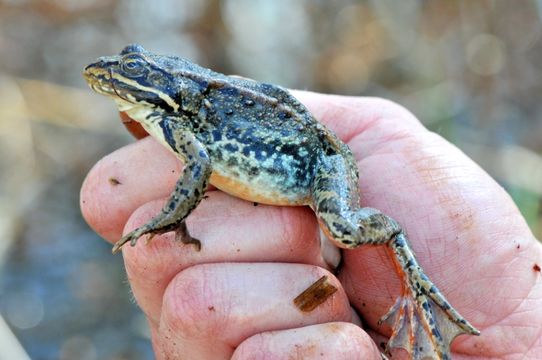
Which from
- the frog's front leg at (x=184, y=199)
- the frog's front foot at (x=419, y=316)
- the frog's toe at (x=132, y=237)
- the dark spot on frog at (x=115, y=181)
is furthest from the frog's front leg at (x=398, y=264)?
the dark spot on frog at (x=115, y=181)

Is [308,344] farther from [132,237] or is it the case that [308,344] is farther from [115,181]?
[115,181]

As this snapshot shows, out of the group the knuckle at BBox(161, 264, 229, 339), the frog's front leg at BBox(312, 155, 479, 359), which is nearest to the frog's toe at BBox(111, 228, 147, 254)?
the knuckle at BBox(161, 264, 229, 339)

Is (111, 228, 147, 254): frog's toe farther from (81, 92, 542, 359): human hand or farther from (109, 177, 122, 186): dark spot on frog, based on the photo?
(109, 177, 122, 186): dark spot on frog

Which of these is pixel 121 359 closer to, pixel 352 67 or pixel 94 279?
pixel 94 279

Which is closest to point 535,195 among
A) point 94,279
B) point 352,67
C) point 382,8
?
point 352,67

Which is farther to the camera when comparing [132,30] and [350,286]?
[132,30]

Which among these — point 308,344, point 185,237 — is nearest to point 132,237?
point 185,237

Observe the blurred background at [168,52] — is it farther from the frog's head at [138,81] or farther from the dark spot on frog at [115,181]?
the frog's head at [138,81]

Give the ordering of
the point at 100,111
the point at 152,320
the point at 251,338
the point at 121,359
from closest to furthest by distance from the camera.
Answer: the point at 251,338, the point at 152,320, the point at 121,359, the point at 100,111
